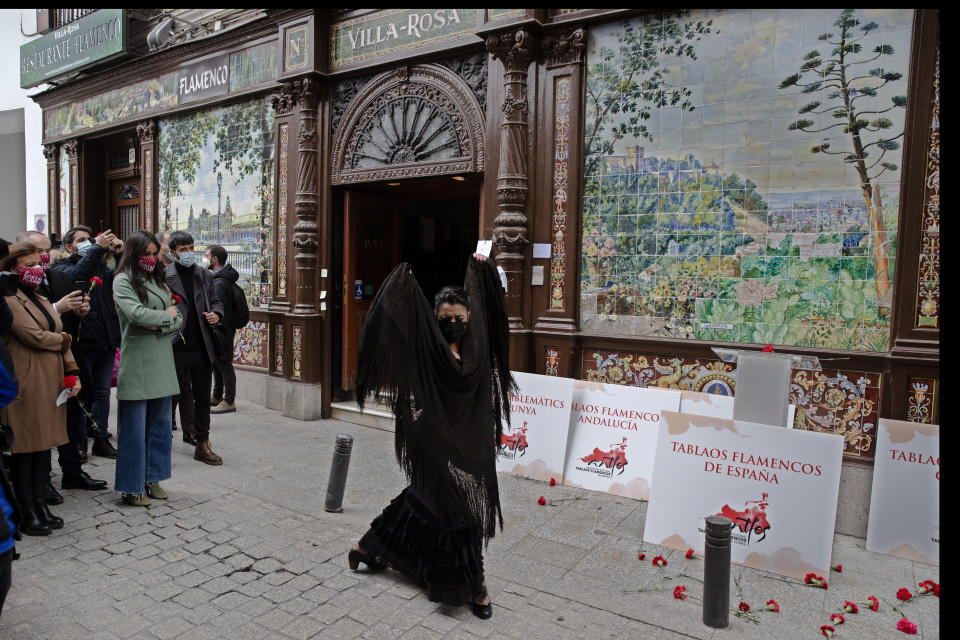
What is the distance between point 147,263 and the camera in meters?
4.71

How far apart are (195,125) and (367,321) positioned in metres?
7.83

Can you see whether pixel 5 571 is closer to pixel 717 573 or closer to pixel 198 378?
pixel 717 573

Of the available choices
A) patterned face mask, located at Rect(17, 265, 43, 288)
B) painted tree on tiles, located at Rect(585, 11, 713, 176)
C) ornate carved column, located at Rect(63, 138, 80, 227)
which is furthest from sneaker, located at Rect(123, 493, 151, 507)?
ornate carved column, located at Rect(63, 138, 80, 227)

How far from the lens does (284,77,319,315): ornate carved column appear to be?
7.76m

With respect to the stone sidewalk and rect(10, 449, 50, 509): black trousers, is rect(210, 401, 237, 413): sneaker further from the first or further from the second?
rect(10, 449, 50, 509): black trousers

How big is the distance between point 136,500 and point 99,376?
1.51 m

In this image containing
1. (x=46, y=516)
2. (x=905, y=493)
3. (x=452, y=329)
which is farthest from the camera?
(x=46, y=516)

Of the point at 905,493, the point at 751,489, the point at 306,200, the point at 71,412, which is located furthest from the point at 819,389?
the point at 71,412

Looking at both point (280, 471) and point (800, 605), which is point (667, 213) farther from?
point (280, 471)

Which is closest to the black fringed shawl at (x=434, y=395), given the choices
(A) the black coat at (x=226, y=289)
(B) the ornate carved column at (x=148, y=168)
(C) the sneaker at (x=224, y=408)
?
(A) the black coat at (x=226, y=289)

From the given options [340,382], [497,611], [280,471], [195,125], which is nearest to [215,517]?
[280,471]

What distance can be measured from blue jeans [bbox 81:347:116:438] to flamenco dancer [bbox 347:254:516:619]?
3.62 metres

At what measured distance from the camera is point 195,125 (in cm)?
945

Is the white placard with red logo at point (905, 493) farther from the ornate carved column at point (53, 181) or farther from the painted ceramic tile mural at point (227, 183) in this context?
the ornate carved column at point (53, 181)
